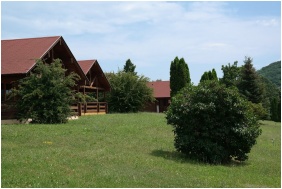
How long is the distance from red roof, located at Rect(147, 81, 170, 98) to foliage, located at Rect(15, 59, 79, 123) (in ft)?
111

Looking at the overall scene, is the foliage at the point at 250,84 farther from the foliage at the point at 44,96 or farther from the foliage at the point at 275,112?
the foliage at the point at 44,96

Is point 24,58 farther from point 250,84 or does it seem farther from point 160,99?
point 160,99

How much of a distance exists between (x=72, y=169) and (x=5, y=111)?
14577 millimetres

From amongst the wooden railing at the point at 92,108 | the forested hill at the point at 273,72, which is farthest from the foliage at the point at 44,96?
the forested hill at the point at 273,72

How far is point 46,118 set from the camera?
22.0 metres

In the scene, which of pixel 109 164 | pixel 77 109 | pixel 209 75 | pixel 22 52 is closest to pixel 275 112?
pixel 209 75

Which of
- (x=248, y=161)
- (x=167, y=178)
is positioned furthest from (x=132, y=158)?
(x=248, y=161)

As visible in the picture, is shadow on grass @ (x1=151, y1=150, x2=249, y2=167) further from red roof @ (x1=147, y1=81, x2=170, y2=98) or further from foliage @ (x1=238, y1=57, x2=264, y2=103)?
red roof @ (x1=147, y1=81, x2=170, y2=98)

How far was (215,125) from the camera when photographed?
14.7 metres

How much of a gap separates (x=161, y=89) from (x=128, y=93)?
58.8ft

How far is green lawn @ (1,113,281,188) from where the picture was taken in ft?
→ 30.5

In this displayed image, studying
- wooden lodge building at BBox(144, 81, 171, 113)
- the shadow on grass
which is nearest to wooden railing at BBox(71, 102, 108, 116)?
wooden lodge building at BBox(144, 81, 171, 113)

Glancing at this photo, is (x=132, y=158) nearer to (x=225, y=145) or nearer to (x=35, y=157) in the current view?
(x=35, y=157)

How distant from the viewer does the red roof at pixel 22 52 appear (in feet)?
76.4
